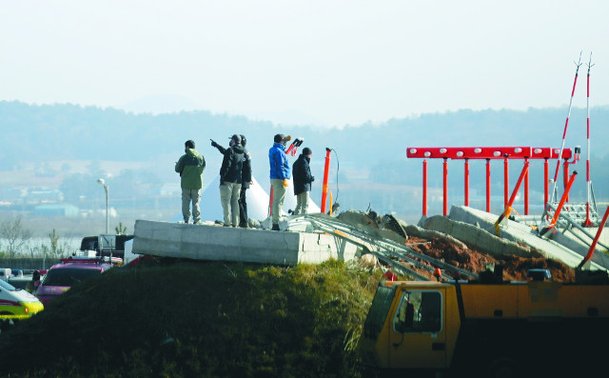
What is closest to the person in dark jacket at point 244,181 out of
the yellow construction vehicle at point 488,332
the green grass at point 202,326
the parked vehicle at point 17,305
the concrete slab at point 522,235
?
the green grass at point 202,326

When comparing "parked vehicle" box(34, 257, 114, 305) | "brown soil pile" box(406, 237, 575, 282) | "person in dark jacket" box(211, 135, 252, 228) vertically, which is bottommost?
"parked vehicle" box(34, 257, 114, 305)

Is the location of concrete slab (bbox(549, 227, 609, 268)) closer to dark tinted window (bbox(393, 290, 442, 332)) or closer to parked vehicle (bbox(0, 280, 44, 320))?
parked vehicle (bbox(0, 280, 44, 320))

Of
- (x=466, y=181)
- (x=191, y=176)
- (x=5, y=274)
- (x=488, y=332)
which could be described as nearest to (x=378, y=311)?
(x=488, y=332)

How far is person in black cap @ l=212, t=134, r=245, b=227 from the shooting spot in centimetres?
2519

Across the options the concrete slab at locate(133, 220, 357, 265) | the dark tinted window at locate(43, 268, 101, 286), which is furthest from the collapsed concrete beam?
the dark tinted window at locate(43, 268, 101, 286)

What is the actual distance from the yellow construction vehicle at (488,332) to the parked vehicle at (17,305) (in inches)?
524

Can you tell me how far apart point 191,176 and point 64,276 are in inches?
353

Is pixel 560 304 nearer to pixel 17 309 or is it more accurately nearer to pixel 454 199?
pixel 17 309

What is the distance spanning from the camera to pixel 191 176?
2644 centimetres

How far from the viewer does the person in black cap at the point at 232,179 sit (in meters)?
25.2

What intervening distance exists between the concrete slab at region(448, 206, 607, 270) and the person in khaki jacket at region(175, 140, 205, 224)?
736 centimetres

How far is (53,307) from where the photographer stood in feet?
77.5

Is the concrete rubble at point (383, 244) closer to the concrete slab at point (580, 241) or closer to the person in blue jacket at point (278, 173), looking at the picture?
the concrete slab at point (580, 241)

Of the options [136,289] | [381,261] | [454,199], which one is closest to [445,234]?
[381,261]
